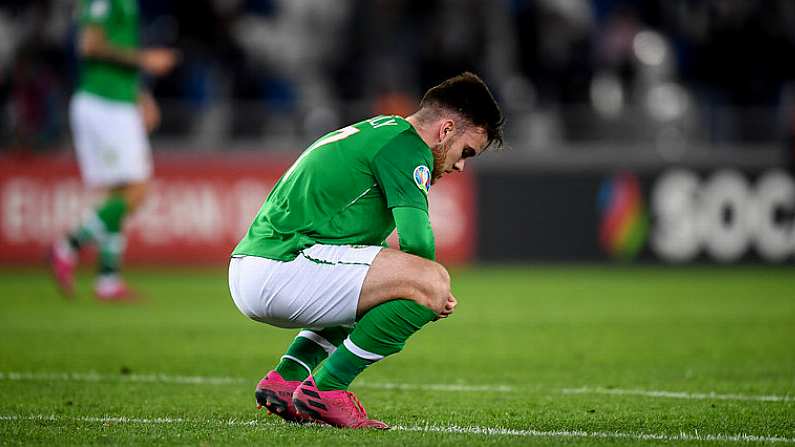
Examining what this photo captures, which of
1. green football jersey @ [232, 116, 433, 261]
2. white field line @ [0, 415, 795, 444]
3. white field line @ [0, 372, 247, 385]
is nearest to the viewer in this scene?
white field line @ [0, 415, 795, 444]

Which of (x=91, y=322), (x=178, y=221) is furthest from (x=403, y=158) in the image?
(x=178, y=221)

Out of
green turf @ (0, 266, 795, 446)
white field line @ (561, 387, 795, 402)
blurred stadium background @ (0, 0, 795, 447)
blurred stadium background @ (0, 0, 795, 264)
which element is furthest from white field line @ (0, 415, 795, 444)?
blurred stadium background @ (0, 0, 795, 264)

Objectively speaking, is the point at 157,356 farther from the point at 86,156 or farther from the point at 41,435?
the point at 86,156

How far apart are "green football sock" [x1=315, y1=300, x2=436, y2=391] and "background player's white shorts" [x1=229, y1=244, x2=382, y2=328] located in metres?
Result: 0.12

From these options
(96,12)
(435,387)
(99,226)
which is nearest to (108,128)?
(99,226)

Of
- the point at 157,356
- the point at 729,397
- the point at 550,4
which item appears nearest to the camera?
the point at 729,397

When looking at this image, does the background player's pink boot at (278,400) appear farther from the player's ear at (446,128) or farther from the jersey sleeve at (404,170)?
the player's ear at (446,128)

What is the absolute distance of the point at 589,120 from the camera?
16.8 metres

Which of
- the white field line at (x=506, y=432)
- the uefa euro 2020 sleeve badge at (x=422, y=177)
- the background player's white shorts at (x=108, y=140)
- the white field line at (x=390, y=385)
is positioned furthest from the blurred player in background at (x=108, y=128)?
the uefa euro 2020 sleeve badge at (x=422, y=177)

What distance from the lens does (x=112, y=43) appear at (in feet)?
36.0

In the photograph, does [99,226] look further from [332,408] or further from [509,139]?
[509,139]

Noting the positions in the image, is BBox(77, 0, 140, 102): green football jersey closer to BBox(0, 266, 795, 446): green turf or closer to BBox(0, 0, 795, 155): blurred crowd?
BBox(0, 266, 795, 446): green turf

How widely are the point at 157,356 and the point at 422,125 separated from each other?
3.37 meters

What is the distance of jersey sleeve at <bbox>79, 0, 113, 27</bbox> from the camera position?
10.8m
